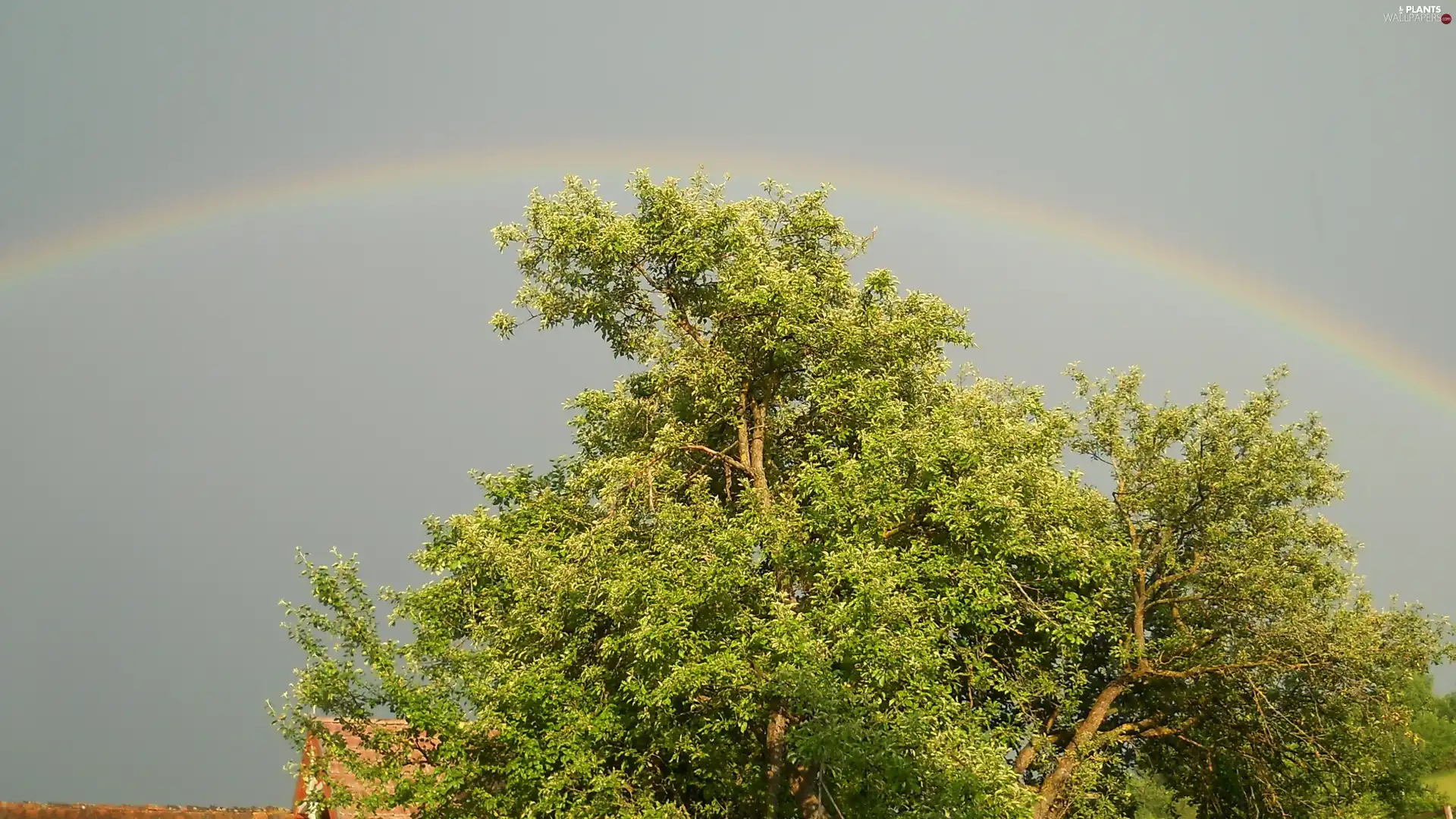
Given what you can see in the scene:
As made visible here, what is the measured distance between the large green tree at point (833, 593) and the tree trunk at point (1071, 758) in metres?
0.09

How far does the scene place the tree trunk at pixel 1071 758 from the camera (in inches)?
963

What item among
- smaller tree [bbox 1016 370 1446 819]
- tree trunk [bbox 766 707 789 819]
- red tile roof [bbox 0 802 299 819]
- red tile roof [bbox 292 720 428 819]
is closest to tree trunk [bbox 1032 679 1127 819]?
smaller tree [bbox 1016 370 1446 819]

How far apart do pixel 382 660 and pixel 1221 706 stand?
63.8 ft

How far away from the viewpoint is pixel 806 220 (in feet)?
81.1

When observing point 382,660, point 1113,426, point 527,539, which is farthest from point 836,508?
point 1113,426

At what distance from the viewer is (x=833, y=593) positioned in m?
19.8

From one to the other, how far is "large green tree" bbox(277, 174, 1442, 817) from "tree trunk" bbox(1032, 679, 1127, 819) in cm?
9

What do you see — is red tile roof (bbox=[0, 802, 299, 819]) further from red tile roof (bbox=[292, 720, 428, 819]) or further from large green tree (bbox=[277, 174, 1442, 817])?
large green tree (bbox=[277, 174, 1442, 817])

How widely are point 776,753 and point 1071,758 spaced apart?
8.04m

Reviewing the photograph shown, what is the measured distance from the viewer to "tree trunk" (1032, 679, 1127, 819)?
24.5m

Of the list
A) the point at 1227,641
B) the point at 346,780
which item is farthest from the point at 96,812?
the point at 1227,641

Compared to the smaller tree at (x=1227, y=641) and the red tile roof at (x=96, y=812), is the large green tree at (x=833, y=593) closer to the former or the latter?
the smaller tree at (x=1227, y=641)

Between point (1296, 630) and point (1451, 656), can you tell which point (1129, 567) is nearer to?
point (1296, 630)

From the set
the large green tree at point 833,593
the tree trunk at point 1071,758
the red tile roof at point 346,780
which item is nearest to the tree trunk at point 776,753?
the large green tree at point 833,593
